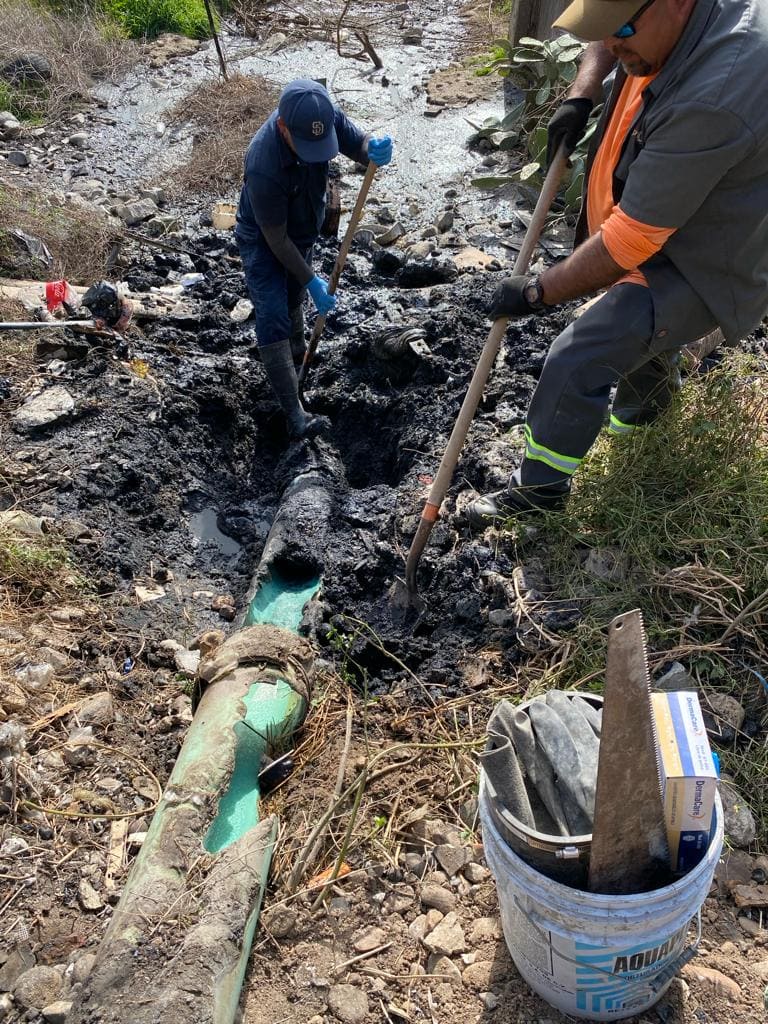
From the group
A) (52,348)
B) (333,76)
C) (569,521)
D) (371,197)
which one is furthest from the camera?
(333,76)

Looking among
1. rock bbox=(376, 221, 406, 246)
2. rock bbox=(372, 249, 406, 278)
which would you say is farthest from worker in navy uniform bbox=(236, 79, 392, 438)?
rock bbox=(376, 221, 406, 246)

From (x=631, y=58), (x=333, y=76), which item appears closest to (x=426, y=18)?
(x=333, y=76)

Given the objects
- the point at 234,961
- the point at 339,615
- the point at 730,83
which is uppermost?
the point at 730,83

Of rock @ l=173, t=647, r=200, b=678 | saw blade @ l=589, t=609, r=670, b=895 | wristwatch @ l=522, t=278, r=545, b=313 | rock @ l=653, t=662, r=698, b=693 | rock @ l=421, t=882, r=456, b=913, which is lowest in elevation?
rock @ l=173, t=647, r=200, b=678

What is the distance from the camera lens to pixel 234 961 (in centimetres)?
195

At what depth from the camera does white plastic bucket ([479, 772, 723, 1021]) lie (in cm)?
152

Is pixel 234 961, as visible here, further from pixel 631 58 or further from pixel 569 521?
pixel 631 58

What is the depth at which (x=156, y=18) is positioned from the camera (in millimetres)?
10273

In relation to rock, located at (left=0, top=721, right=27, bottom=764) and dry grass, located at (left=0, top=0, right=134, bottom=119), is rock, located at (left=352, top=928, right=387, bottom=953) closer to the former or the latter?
rock, located at (left=0, top=721, right=27, bottom=764)

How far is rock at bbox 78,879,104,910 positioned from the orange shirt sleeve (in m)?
2.67

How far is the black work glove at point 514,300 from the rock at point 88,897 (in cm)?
245

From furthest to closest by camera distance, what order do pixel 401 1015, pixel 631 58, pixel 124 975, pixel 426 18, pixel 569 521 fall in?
pixel 426 18 < pixel 569 521 < pixel 631 58 < pixel 401 1015 < pixel 124 975

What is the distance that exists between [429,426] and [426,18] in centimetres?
970

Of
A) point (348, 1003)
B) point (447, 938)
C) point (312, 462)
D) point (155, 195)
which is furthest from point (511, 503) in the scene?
point (155, 195)
